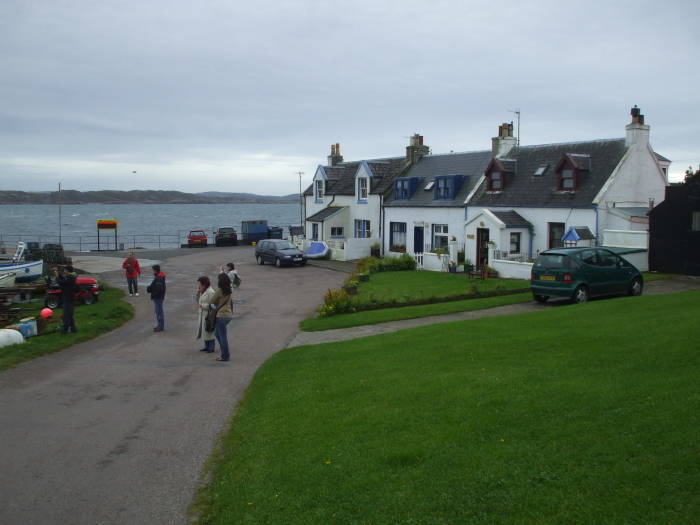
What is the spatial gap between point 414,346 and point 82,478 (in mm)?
7442

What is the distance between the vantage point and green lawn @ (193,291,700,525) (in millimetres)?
5734

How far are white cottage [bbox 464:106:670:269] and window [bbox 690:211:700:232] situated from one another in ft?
6.13

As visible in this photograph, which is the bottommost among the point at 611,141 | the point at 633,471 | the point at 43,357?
the point at 43,357

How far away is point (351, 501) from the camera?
20.6 feet

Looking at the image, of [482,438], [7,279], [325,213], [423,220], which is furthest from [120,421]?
[325,213]

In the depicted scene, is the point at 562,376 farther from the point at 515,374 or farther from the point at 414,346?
the point at 414,346

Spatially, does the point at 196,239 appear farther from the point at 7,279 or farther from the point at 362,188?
the point at 7,279

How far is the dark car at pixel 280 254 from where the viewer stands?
40.0m

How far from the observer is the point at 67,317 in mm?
17969

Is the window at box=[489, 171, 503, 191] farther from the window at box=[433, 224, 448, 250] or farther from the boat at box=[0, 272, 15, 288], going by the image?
the boat at box=[0, 272, 15, 288]

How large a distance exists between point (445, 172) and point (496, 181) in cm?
605

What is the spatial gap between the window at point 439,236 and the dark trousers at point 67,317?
2329 cm

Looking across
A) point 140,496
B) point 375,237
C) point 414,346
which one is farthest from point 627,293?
point 375,237

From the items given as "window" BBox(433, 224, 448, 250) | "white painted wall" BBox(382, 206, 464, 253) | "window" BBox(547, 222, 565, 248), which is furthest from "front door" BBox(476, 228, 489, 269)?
"window" BBox(433, 224, 448, 250)
